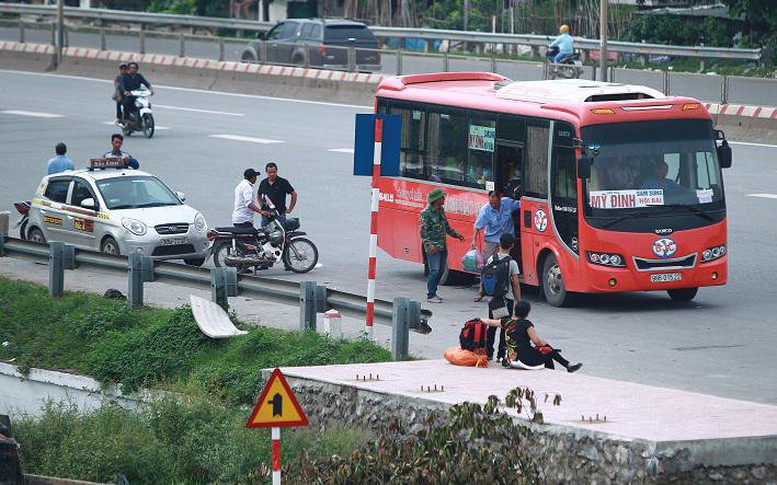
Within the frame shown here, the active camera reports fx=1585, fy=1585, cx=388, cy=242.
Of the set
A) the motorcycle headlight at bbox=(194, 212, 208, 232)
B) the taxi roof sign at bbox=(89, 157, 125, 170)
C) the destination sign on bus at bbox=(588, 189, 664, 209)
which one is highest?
the destination sign on bus at bbox=(588, 189, 664, 209)

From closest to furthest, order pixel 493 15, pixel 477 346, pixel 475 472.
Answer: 1. pixel 475 472
2. pixel 477 346
3. pixel 493 15

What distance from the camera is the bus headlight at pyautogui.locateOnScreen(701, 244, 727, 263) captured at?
66.7ft

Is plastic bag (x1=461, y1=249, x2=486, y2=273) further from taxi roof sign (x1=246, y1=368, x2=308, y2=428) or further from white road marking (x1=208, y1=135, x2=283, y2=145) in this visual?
white road marking (x1=208, y1=135, x2=283, y2=145)

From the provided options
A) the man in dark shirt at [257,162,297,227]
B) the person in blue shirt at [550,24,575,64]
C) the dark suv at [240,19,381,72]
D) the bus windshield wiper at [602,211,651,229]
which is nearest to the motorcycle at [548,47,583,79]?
the person in blue shirt at [550,24,575,64]

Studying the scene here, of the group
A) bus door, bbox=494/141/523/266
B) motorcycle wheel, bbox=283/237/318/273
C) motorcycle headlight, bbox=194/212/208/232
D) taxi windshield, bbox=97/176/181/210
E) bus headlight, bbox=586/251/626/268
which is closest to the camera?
bus headlight, bbox=586/251/626/268

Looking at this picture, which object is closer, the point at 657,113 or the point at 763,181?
the point at 657,113

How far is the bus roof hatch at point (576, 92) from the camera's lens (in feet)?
67.8

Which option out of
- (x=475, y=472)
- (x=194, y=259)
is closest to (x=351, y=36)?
(x=194, y=259)

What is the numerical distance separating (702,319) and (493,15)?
3913cm

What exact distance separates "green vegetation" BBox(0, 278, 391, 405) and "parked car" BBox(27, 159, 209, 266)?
2.92 meters

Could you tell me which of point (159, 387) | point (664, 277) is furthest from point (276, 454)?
point (664, 277)

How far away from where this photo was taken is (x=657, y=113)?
2044 centimetres

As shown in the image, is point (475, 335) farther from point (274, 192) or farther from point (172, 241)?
point (172, 241)

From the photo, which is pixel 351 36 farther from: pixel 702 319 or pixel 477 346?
pixel 477 346
